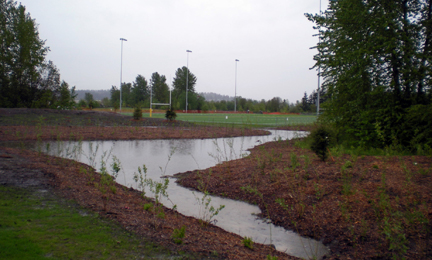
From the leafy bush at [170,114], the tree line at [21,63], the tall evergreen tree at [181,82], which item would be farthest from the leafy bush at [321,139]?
the tall evergreen tree at [181,82]

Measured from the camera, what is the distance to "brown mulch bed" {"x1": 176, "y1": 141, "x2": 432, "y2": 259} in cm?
451

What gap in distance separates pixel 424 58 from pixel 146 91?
109 metres

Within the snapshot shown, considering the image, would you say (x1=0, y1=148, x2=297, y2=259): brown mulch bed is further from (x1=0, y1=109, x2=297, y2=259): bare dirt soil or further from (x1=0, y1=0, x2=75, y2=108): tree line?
(x1=0, y1=0, x2=75, y2=108): tree line

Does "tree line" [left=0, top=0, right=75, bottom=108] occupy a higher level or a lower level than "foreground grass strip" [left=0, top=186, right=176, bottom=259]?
higher

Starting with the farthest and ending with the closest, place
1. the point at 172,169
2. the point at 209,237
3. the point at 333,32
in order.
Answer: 1. the point at 333,32
2. the point at 172,169
3. the point at 209,237

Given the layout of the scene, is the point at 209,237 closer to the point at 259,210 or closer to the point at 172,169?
the point at 259,210

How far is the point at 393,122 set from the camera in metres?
12.1

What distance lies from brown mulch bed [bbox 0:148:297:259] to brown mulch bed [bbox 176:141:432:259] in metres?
1.00

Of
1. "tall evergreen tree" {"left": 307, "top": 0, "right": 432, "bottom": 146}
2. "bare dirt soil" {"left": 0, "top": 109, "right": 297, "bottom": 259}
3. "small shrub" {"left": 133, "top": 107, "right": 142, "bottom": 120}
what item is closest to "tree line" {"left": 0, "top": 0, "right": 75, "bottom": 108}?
"small shrub" {"left": 133, "top": 107, "right": 142, "bottom": 120}

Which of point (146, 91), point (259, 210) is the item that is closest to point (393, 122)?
point (259, 210)

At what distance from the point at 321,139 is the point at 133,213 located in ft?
18.2

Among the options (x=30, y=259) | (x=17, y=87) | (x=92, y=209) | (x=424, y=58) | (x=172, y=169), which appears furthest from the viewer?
(x=17, y=87)

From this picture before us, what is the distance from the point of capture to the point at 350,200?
6004mm

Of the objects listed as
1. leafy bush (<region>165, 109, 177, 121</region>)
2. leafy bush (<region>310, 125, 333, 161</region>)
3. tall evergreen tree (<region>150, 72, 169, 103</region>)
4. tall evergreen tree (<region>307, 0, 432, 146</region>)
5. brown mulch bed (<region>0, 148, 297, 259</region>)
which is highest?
tall evergreen tree (<region>150, 72, 169, 103</region>)
